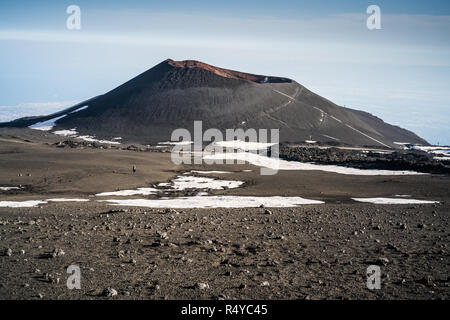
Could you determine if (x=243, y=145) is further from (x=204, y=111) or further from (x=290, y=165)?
(x=204, y=111)

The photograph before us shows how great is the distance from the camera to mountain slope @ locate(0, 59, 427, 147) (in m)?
81.0

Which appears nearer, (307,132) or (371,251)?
(371,251)

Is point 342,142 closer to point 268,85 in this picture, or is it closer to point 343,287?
point 268,85

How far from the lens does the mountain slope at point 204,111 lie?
3189 inches

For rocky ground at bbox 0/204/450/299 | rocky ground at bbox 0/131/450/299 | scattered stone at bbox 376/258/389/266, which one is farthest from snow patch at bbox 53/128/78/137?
scattered stone at bbox 376/258/389/266

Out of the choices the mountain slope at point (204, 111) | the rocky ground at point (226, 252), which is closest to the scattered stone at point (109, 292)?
the rocky ground at point (226, 252)

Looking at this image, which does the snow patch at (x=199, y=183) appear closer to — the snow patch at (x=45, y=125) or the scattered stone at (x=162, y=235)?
the scattered stone at (x=162, y=235)

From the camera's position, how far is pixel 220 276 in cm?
881

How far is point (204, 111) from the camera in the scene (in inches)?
3401

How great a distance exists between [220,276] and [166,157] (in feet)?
133

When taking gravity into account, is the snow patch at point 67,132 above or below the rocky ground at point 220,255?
above

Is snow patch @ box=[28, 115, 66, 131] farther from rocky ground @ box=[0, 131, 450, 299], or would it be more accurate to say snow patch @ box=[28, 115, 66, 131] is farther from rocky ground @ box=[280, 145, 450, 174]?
rocky ground @ box=[0, 131, 450, 299]

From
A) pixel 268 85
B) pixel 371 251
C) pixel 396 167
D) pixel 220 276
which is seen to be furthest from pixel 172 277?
pixel 268 85

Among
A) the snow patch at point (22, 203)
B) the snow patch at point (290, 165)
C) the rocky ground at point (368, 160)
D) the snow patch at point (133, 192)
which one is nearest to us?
the snow patch at point (22, 203)
